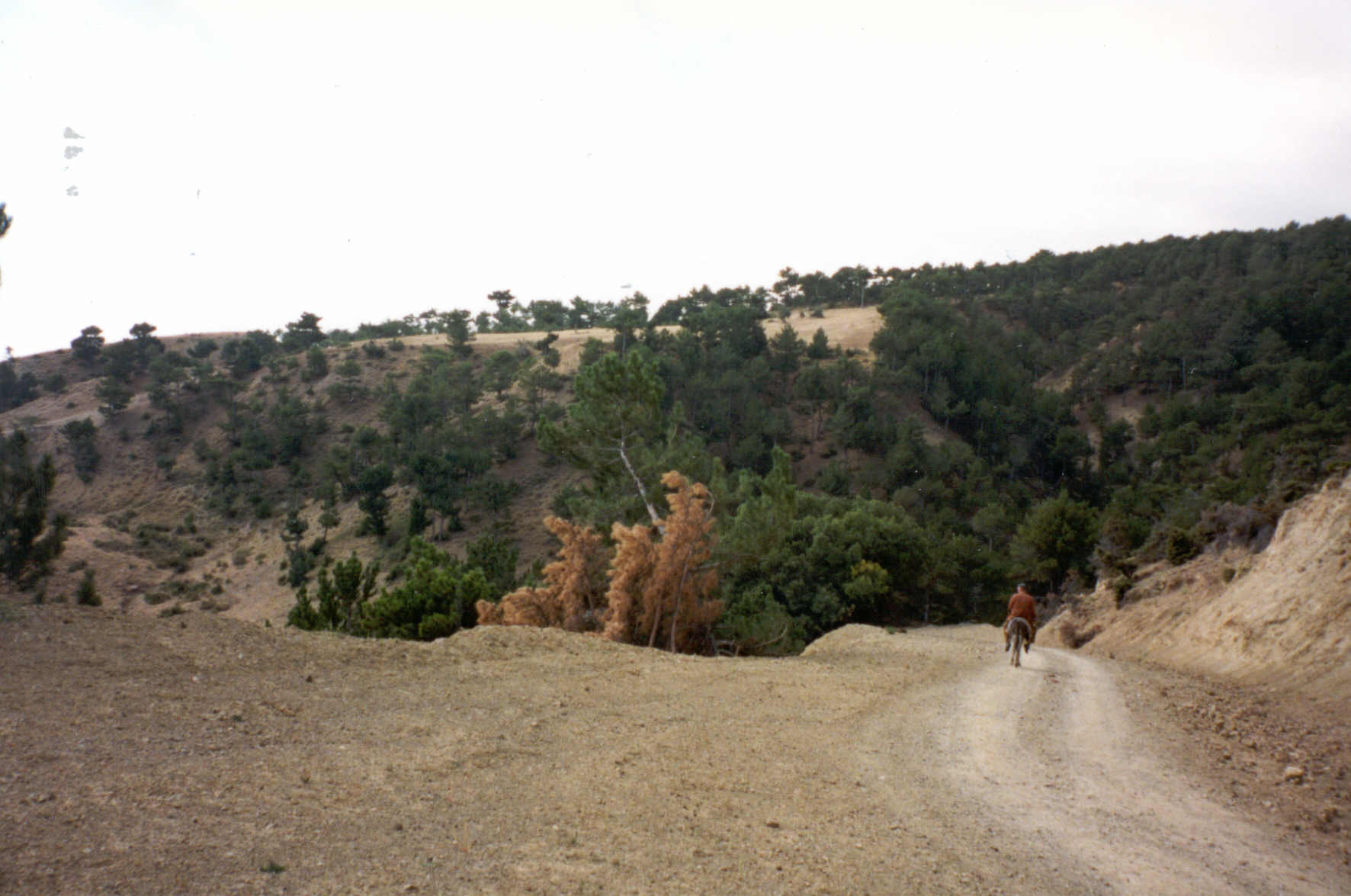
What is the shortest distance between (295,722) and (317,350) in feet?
224

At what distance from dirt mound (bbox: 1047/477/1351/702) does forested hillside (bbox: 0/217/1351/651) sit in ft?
5.36

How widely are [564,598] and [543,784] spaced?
10.0 metres

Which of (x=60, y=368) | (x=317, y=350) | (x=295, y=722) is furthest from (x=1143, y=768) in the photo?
(x=60, y=368)

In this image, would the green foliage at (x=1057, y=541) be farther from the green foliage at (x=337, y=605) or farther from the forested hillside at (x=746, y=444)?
the green foliage at (x=337, y=605)

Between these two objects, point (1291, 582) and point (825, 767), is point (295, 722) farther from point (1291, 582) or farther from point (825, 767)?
point (1291, 582)

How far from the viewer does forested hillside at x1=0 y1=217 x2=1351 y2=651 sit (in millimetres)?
22234

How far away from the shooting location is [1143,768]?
282 inches

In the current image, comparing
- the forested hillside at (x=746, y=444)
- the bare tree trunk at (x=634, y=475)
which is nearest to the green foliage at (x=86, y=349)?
the forested hillside at (x=746, y=444)

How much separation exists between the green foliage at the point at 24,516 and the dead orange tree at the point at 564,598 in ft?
22.8

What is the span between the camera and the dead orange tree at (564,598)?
15680 millimetres

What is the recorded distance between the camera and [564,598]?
52.3 feet

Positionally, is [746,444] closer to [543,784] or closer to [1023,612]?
[1023,612]

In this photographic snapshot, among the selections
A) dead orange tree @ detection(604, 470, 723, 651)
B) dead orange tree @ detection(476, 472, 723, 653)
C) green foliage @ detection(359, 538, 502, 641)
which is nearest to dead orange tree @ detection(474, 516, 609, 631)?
dead orange tree @ detection(476, 472, 723, 653)

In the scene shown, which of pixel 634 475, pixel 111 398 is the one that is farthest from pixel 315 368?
pixel 634 475
